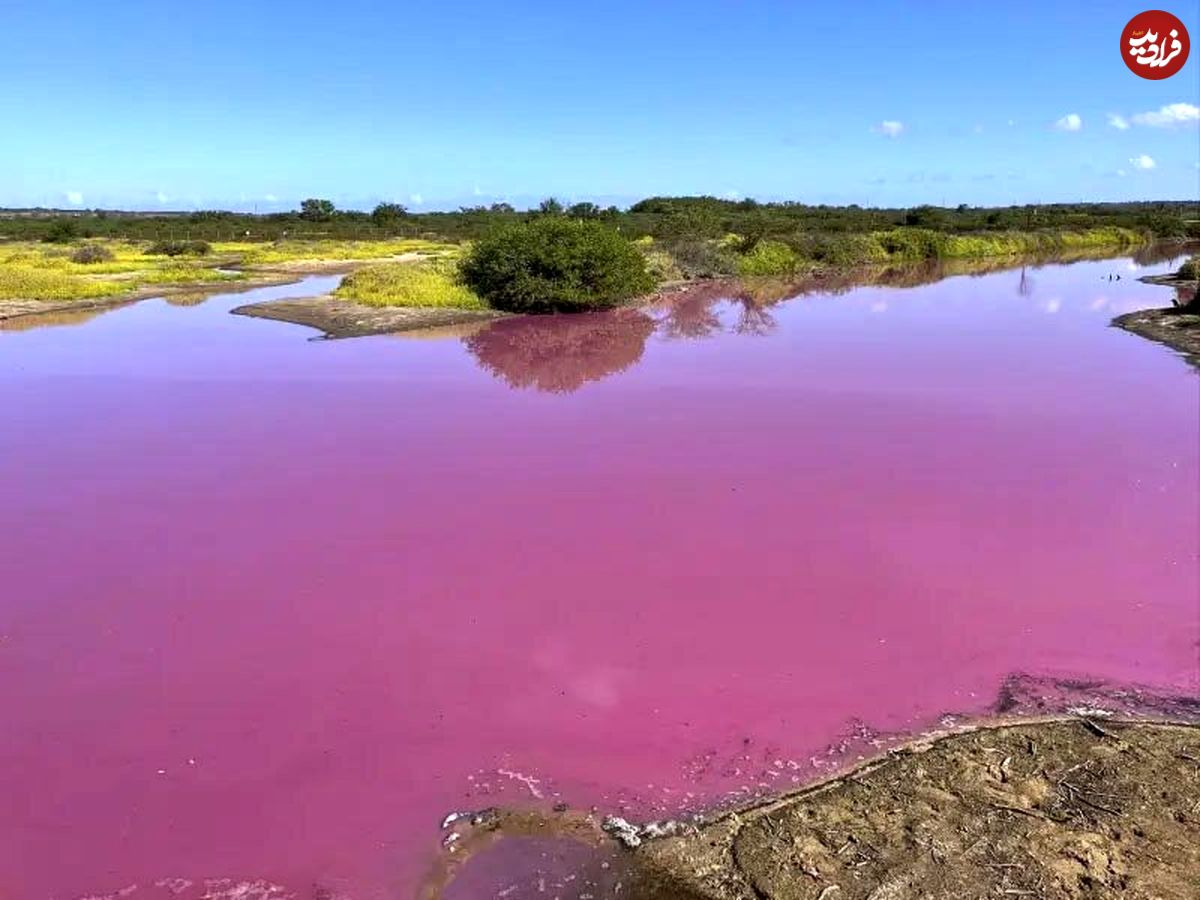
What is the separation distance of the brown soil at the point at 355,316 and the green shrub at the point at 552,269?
1022 mm

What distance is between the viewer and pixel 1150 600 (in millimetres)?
6766

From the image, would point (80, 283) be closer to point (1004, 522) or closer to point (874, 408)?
point (874, 408)

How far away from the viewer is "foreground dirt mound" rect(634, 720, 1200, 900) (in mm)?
3859

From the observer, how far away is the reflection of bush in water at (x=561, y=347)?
1579 centimetres

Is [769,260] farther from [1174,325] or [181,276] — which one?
[181,276]

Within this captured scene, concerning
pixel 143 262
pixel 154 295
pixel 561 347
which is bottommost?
pixel 561 347

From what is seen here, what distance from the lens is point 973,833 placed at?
4.16 metres

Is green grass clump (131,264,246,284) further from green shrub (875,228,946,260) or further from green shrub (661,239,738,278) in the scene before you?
green shrub (875,228,946,260)

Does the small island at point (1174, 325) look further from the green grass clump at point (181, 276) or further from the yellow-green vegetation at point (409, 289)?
the green grass clump at point (181, 276)

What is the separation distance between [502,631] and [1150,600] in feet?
15.6

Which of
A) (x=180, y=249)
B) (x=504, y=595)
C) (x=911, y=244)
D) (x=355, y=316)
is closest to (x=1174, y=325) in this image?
(x=355, y=316)

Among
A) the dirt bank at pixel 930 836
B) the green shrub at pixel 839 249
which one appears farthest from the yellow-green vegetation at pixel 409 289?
the green shrub at pixel 839 249

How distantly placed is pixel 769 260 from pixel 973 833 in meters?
35.2

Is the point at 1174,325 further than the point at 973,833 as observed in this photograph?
Yes
